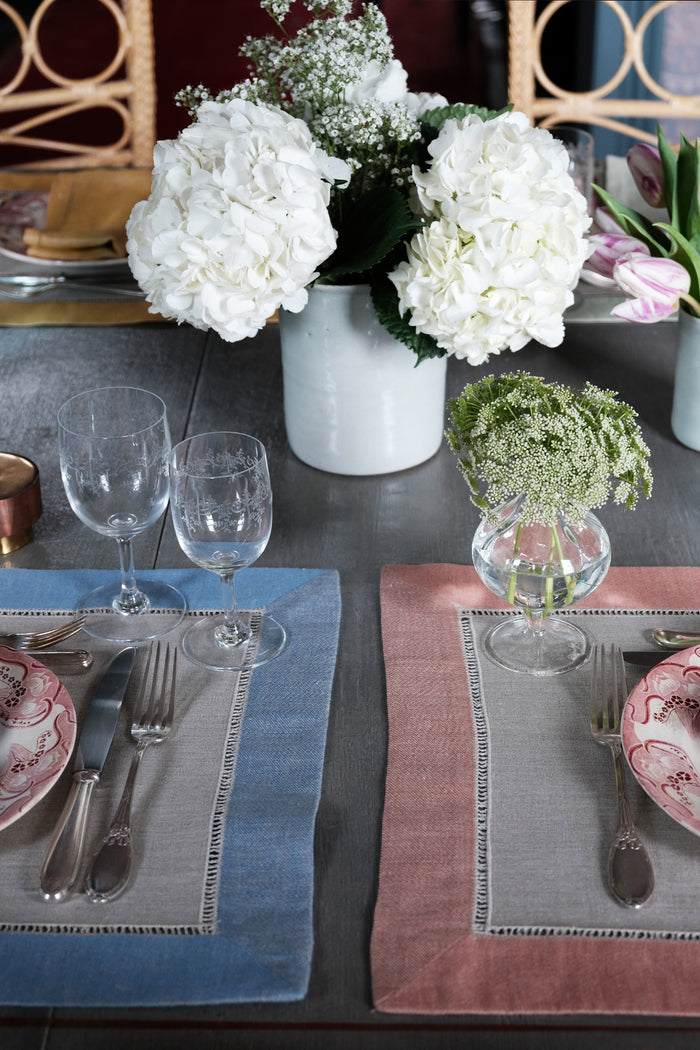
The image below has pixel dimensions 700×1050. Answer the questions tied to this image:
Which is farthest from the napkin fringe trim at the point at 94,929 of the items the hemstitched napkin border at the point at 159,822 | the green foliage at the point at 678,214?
the green foliage at the point at 678,214

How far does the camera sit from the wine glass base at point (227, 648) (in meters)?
0.85

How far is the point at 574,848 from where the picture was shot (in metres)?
0.68

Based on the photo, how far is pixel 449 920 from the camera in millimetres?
638

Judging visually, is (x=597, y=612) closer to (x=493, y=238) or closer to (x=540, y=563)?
(x=540, y=563)

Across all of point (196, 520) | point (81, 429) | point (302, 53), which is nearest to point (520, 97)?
point (302, 53)

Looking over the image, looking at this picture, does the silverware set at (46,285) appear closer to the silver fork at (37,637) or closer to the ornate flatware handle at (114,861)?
the silver fork at (37,637)

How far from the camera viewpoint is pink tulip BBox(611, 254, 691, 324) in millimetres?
973

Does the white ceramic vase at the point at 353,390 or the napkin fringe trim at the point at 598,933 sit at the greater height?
the white ceramic vase at the point at 353,390

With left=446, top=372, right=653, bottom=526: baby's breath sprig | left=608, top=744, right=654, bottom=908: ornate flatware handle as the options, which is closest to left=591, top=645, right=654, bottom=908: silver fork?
left=608, top=744, right=654, bottom=908: ornate flatware handle

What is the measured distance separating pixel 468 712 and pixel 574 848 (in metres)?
0.15

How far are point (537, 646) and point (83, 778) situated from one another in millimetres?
365

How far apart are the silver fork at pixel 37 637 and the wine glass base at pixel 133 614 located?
0.02 metres

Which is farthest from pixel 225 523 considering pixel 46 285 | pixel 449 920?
pixel 46 285

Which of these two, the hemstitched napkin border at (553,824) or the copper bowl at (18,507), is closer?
the hemstitched napkin border at (553,824)
